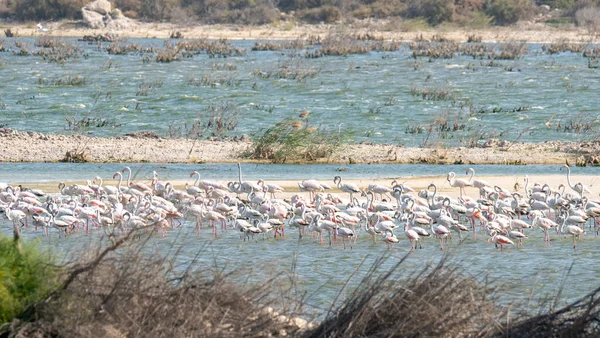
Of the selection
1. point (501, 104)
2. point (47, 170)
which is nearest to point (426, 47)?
point (501, 104)

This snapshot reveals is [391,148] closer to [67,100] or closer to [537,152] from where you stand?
[537,152]

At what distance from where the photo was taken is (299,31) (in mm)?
74250

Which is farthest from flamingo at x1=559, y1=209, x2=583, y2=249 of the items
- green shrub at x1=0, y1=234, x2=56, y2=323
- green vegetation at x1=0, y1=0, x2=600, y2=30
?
green vegetation at x1=0, y1=0, x2=600, y2=30

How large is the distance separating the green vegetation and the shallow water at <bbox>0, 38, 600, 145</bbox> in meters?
21.6

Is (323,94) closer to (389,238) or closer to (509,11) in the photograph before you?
(389,238)

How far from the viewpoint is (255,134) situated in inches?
1068

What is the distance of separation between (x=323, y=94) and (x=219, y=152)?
1468 cm

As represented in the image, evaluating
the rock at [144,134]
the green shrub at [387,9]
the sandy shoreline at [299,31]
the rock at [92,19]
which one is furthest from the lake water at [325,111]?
the green shrub at [387,9]

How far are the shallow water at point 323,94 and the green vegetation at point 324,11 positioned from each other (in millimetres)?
21560

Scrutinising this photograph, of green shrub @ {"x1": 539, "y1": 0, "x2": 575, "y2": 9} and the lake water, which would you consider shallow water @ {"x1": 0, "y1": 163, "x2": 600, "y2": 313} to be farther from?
green shrub @ {"x1": 539, "y1": 0, "x2": 575, "y2": 9}

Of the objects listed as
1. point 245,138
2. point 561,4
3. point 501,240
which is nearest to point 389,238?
point 501,240

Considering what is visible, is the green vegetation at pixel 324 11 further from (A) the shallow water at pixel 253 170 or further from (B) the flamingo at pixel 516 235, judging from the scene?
(B) the flamingo at pixel 516 235

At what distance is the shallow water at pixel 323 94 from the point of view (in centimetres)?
2936

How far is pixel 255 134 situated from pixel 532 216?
12707mm
